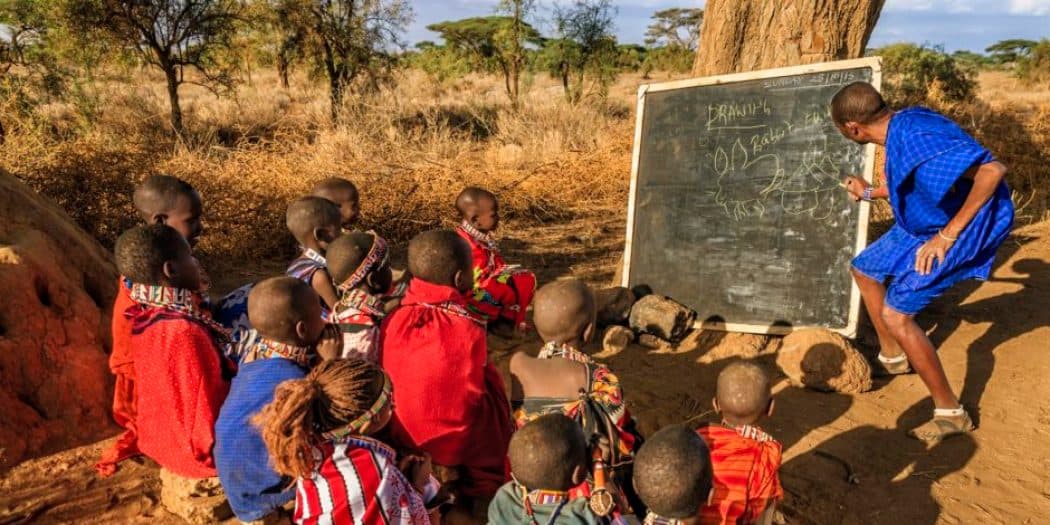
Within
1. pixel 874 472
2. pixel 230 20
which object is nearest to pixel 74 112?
pixel 230 20

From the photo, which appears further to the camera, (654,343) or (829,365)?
(654,343)

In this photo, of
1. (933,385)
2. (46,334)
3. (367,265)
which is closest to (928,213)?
(933,385)

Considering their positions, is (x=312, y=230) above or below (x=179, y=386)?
above

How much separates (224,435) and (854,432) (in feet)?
9.86

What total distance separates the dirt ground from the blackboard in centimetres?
37

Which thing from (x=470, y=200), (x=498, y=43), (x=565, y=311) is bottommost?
(x=565, y=311)

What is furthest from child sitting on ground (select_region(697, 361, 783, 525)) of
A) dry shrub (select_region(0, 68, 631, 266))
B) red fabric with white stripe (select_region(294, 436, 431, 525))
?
dry shrub (select_region(0, 68, 631, 266))

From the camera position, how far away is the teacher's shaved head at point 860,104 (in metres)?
3.22

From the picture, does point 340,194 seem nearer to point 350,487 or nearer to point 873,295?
point 350,487

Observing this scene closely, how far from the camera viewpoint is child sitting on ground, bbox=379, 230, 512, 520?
2.68m

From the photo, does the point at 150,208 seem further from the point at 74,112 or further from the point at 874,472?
the point at 74,112

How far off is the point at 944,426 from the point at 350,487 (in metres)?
2.91

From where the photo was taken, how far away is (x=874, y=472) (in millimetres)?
3152

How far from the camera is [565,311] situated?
248 centimetres
